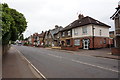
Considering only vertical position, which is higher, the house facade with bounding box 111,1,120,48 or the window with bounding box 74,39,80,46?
the house facade with bounding box 111,1,120,48

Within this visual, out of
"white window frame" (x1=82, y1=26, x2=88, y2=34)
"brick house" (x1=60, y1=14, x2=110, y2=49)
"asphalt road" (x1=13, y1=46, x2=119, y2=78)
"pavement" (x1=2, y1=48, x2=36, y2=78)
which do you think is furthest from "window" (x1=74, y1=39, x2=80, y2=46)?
"pavement" (x1=2, y1=48, x2=36, y2=78)

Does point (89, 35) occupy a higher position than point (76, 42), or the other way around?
point (89, 35)

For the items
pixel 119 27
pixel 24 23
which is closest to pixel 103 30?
pixel 119 27

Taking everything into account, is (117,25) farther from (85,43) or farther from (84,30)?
(85,43)

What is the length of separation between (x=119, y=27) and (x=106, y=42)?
10.6m

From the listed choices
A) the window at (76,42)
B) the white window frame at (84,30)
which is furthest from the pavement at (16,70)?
the window at (76,42)

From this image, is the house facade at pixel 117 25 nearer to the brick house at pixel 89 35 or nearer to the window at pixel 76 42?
the brick house at pixel 89 35

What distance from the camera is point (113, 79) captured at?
225 inches

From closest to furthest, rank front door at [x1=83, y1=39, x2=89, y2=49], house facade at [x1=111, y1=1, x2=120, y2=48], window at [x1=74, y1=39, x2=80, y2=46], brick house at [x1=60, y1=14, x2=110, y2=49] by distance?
house facade at [x1=111, y1=1, x2=120, y2=48] < brick house at [x1=60, y1=14, x2=110, y2=49] < front door at [x1=83, y1=39, x2=89, y2=49] < window at [x1=74, y1=39, x2=80, y2=46]

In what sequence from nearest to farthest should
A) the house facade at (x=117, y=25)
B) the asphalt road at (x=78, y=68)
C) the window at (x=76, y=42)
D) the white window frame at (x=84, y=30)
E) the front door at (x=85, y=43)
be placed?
the asphalt road at (x=78, y=68) → the house facade at (x=117, y=25) → the front door at (x=85, y=43) → the white window frame at (x=84, y=30) → the window at (x=76, y=42)

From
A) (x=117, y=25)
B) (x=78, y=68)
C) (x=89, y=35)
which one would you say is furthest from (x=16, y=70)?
(x=89, y=35)

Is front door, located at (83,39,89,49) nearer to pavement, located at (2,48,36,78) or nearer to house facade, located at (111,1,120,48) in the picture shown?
house facade, located at (111,1,120,48)

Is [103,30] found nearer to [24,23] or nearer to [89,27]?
[89,27]

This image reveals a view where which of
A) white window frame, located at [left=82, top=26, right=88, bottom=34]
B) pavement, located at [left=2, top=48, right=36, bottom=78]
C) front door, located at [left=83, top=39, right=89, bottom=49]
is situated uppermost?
white window frame, located at [left=82, top=26, right=88, bottom=34]
